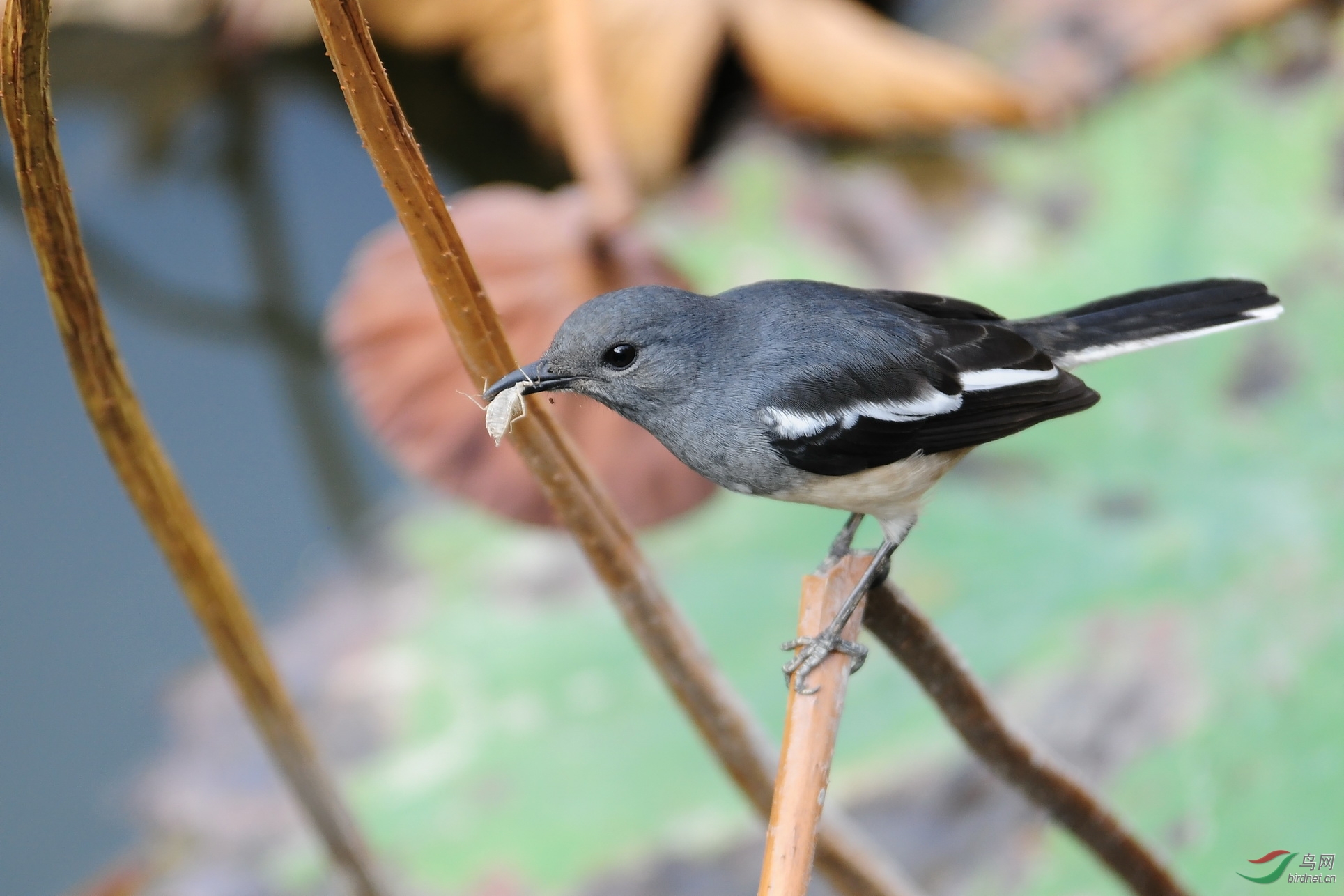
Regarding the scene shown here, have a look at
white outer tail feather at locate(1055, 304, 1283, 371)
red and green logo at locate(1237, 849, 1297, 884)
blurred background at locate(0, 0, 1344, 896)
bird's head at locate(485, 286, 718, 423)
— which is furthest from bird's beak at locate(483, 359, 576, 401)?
red and green logo at locate(1237, 849, 1297, 884)

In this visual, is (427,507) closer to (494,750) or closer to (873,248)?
(494,750)

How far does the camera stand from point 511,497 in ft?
4.99

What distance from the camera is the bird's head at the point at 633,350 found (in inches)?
38.7

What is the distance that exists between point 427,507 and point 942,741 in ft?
4.14

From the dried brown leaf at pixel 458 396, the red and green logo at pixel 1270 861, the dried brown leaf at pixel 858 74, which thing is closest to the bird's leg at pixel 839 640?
the dried brown leaf at pixel 458 396

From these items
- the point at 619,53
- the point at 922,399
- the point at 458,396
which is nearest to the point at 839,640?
the point at 922,399

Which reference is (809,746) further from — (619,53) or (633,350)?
(619,53)

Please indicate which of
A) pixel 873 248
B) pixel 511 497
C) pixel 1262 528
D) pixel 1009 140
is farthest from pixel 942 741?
pixel 1009 140

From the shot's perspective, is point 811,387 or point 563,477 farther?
point 811,387

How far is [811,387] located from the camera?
1.03 m

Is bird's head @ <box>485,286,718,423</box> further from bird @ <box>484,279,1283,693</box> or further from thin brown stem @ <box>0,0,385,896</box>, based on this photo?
thin brown stem @ <box>0,0,385,896</box>

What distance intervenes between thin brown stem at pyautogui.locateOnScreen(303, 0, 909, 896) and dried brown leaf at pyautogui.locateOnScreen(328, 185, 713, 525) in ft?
1.62

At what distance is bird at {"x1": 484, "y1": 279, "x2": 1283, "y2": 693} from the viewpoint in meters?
1.00

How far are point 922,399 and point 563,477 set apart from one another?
371mm
